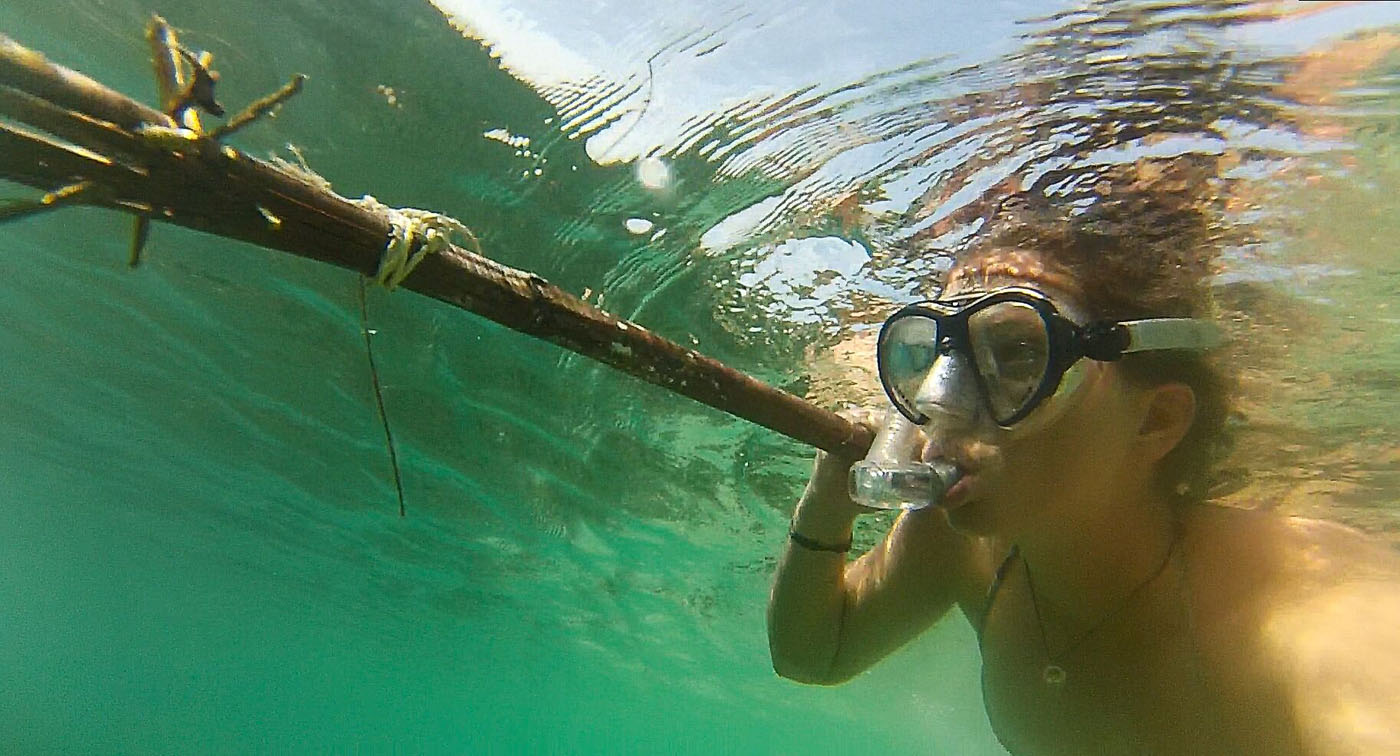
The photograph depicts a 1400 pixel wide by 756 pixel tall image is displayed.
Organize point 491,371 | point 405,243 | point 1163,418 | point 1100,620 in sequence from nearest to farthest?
point 405,243
point 1163,418
point 1100,620
point 491,371

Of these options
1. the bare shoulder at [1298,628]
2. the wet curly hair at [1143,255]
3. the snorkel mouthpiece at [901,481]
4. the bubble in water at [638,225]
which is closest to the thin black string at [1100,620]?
the bare shoulder at [1298,628]

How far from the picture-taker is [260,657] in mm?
71875

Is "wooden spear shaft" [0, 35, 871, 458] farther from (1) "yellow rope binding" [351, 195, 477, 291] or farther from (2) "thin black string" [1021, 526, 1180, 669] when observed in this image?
(2) "thin black string" [1021, 526, 1180, 669]

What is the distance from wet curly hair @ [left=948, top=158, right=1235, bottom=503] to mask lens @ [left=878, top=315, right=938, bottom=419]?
781 millimetres

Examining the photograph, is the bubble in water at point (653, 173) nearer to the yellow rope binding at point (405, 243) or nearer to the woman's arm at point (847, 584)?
the woman's arm at point (847, 584)

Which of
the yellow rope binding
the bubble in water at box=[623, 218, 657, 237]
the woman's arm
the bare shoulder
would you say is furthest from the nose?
the bubble in water at box=[623, 218, 657, 237]

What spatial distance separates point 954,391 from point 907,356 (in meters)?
0.51

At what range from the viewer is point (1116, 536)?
3990mm

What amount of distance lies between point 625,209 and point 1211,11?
17.0 ft

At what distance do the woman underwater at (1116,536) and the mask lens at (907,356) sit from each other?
0.04 feet

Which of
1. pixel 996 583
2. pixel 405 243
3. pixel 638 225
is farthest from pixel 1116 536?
pixel 638 225

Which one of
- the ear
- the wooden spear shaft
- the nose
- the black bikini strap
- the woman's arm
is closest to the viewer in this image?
the wooden spear shaft

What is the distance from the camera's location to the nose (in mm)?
3719

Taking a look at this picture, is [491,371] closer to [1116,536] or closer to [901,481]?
[901,481]
